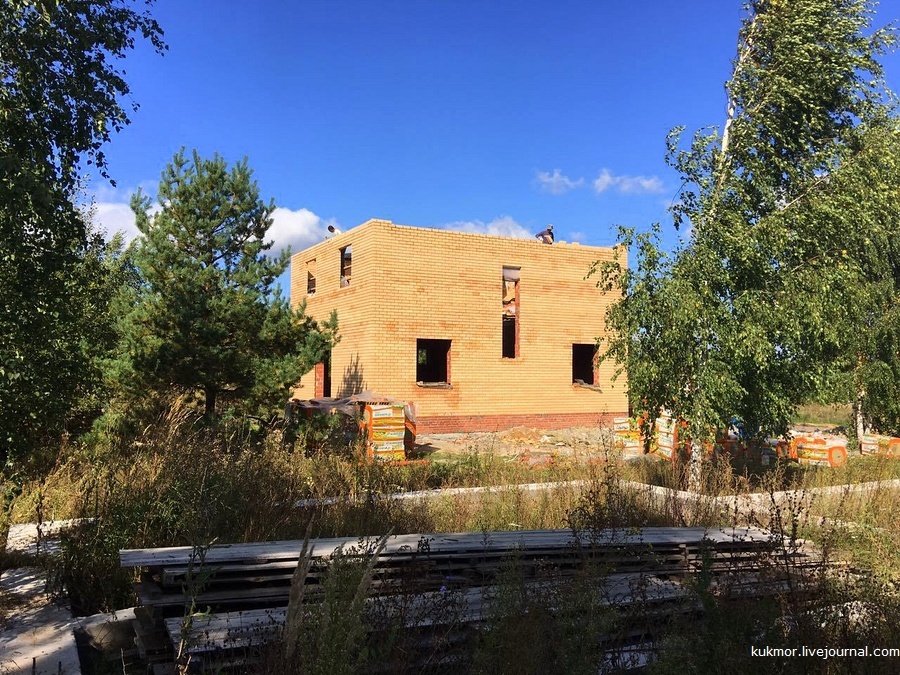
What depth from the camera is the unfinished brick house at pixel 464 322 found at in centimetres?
1911

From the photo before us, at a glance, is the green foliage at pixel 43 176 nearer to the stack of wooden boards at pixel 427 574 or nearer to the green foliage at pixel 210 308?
the stack of wooden boards at pixel 427 574

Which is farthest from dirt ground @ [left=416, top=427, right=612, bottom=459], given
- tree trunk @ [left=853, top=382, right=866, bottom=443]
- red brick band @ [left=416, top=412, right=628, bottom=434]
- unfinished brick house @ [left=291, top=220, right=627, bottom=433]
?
tree trunk @ [left=853, top=382, right=866, bottom=443]

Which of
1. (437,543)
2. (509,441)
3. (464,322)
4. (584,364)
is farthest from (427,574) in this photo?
(584,364)

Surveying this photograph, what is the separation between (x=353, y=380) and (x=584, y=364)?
9.57 metres

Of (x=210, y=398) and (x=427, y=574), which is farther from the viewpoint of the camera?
(x=210, y=398)

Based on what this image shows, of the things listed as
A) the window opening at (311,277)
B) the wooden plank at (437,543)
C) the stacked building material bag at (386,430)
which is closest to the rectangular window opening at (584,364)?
the window opening at (311,277)

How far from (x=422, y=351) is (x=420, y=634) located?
25.8 metres

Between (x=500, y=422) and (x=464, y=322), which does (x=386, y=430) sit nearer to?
(x=464, y=322)

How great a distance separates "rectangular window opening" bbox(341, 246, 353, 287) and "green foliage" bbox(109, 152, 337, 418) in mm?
8596

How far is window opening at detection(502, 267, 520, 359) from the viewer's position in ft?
69.9

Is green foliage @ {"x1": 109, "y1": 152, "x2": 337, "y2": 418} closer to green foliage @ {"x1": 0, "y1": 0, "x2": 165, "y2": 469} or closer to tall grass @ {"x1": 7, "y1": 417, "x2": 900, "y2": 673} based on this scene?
tall grass @ {"x1": 7, "y1": 417, "x2": 900, "y2": 673}

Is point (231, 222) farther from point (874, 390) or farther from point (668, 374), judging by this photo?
point (874, 390)

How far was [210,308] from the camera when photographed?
446 inches

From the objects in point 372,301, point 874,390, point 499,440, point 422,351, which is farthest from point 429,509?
point 422,351
